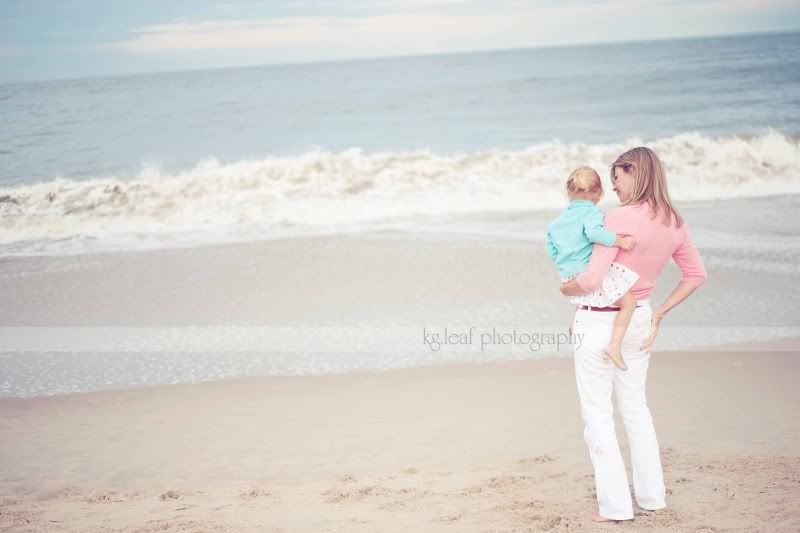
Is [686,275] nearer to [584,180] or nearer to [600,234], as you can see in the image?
[600,234]

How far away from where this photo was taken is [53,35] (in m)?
18.1

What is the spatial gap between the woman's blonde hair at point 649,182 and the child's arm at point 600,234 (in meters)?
0.18

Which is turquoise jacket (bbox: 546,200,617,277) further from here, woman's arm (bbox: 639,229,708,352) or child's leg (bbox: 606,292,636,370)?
woman's arm (bbox: 639,229,708,352)

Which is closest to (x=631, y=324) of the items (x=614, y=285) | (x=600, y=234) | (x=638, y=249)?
(x=614, y=285)

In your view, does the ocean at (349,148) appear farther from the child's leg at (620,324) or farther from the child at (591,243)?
the child's leg at (620,324)

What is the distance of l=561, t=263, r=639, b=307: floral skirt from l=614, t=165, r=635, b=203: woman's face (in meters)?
Result: 0.31

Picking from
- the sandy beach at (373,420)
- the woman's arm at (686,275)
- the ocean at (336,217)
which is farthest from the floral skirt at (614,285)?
the ocean at (336,217)

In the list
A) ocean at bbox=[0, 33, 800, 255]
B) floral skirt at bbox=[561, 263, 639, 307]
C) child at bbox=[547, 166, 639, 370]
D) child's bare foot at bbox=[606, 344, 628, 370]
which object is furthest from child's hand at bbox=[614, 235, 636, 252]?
ocean at bbox=[0, 33, 800, 255]

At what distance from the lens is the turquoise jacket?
117 inches

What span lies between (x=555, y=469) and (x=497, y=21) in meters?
26.4

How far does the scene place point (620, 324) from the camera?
9.87ft

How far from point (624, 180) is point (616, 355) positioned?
0.74m

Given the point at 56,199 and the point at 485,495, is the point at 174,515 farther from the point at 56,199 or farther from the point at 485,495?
the point at 56,199

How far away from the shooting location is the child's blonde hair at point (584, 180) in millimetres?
3023
